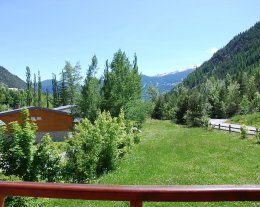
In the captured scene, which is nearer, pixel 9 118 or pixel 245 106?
pixel 9 118

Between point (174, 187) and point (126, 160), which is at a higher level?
point (174, 187)

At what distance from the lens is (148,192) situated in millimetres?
2262

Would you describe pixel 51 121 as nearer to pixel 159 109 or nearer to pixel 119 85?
pixel 119 85

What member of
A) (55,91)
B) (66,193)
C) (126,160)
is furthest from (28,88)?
(66,193)

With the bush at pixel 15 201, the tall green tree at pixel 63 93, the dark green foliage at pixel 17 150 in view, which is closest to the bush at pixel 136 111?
the dark green foliage at pixel 17 150

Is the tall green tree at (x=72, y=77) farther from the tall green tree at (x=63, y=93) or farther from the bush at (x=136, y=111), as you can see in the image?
the bush at (x=136, y=111)

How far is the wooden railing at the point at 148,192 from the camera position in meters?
2.25

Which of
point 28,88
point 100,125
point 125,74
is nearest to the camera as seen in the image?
point 100,125

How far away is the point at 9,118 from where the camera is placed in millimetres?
61156

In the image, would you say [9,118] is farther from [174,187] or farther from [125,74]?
[174,187]

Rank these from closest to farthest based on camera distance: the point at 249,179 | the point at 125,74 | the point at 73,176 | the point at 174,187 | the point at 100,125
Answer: the point at 174,187 < the point at 249,179 < the point at 73,176 < the point at 100,125 < the point at 125,74

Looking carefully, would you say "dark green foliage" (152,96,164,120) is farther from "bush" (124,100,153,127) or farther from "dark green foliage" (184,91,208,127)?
"bush" (124,100,153,127)

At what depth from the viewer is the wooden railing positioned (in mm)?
2248

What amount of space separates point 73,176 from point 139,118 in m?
33.9
